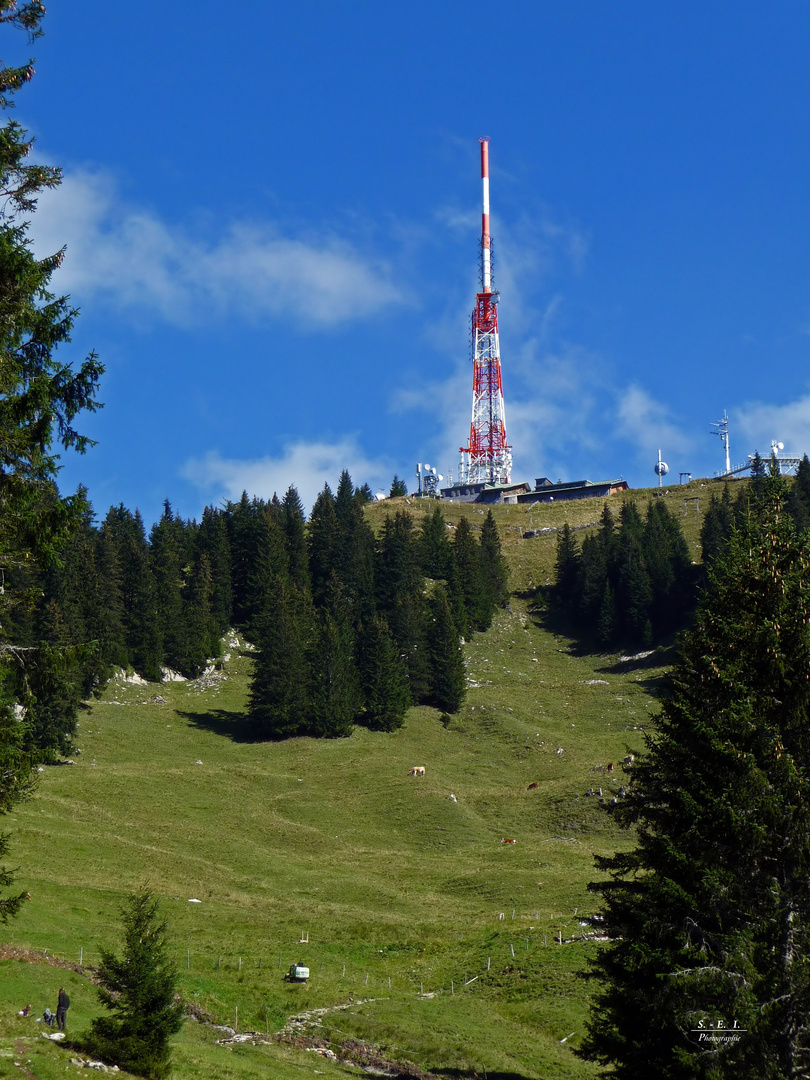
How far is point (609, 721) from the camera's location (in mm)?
109625

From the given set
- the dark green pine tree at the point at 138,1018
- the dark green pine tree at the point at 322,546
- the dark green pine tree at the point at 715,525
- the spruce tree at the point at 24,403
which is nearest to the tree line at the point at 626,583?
the dark green pine tree at the point at 715,525

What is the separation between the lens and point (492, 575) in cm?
15438

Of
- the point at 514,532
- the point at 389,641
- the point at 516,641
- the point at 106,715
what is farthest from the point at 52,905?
the point at 514,532

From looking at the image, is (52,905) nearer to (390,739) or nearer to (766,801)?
A: (766,801)

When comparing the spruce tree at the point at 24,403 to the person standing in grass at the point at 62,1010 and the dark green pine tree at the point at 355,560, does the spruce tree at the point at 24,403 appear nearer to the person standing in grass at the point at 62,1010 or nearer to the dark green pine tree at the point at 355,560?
the person standing in grass at the point at 62,1010

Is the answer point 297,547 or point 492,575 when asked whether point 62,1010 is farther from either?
point 492,575

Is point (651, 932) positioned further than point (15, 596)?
Yes

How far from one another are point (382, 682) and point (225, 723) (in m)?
16.9

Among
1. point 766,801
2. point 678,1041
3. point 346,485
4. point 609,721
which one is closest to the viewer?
point 766,801

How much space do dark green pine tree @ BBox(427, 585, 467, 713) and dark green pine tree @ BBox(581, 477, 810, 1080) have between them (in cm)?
8750

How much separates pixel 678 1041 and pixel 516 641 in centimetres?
12012

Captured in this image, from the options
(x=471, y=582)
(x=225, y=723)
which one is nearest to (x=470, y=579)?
(x=471, y=582)

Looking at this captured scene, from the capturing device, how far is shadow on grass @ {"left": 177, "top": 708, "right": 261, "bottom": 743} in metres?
102

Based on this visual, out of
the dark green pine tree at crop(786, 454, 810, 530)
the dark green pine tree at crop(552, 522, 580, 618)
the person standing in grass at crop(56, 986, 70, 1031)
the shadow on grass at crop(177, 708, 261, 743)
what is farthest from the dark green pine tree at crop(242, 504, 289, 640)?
the person standing in grass at crop(56, 986, 70, 1031)
